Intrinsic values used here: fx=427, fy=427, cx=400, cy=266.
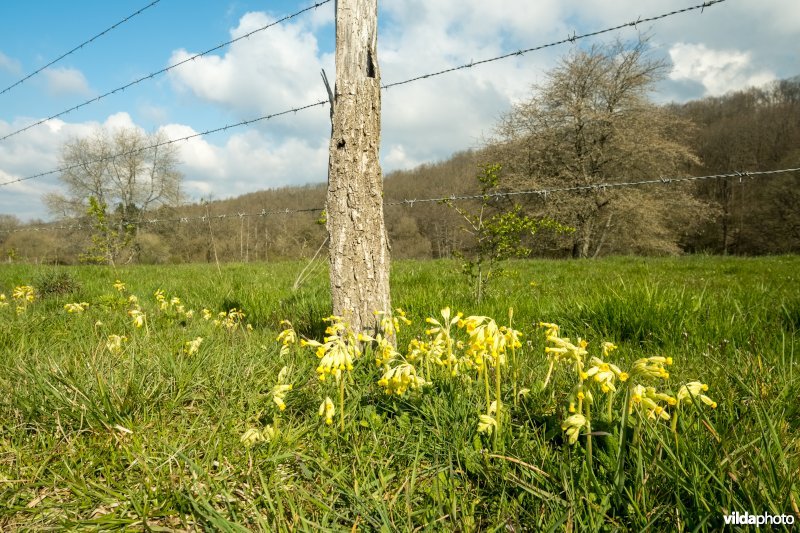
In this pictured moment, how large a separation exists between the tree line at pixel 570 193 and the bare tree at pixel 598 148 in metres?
0.08

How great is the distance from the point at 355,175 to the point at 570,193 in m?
24.9

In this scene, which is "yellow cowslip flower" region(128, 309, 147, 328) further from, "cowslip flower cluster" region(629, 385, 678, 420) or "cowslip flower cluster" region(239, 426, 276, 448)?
"cowslip flower cluster" region(629, 385, 678, 420)

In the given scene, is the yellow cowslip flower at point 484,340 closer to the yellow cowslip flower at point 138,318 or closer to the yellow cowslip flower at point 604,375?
the yellow cowslip flower at point 604,375

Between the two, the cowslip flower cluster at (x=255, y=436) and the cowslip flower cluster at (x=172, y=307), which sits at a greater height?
the cowslip flower cluster at (x=172, y=307)

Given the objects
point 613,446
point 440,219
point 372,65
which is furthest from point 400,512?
point 440,219

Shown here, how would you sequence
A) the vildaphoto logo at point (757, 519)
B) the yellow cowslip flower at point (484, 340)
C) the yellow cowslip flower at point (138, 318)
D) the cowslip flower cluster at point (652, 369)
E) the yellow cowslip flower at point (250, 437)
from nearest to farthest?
the vildaphoto logo at point (757, 519) < the cowslip flower cluster at point (652, 369) < the yellow cowslip flower at point (484, 340) < the yellow cowslip flower at point (250, 437) < the yellow cowslip flower at point (138, 318)

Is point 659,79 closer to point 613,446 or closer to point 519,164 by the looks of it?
point 519,164

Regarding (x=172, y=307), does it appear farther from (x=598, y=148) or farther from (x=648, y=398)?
(x=598, y=148)

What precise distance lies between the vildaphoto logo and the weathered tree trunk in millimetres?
2284

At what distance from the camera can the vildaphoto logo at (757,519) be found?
1.26m

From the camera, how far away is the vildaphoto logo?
1256 mm

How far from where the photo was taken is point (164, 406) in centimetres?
233

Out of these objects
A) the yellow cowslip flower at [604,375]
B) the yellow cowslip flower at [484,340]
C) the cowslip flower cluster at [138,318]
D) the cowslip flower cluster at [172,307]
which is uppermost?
the yellow cowslip flower at [484,340]

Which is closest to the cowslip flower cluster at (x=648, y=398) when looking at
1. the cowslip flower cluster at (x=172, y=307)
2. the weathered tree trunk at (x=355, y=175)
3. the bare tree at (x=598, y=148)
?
the weathered tree trunk at (x=355, y=175)
